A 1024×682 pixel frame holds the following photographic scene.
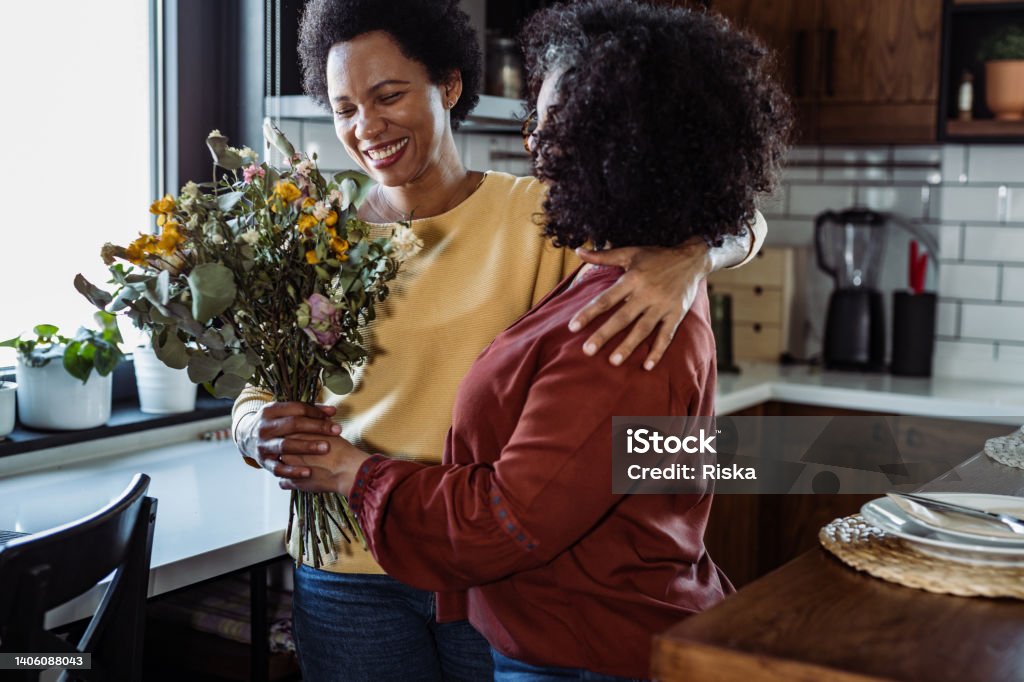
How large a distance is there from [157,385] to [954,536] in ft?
4.99

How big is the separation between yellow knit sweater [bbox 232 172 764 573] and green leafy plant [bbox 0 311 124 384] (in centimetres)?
53

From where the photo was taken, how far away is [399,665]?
1.47 meters

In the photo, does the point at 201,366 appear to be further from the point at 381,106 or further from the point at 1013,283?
the point at 1013,283

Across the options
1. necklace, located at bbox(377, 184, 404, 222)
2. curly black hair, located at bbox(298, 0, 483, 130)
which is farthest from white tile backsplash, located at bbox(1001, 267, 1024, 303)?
necklace, located at bbox(377, 184, 404, 222)

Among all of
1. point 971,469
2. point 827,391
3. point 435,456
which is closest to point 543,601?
point 435,456

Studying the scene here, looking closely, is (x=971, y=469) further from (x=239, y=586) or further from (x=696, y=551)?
(x=239, y=586)

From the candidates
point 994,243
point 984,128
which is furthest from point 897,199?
point 984,128

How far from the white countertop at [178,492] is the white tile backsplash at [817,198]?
2.84ft

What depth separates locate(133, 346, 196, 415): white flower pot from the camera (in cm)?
216

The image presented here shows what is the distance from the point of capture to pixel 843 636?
0.96 meters

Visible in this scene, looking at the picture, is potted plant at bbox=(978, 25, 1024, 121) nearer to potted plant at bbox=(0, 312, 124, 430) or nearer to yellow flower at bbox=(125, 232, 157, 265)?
potted plant at bbox=(0, 312, 124, 430)

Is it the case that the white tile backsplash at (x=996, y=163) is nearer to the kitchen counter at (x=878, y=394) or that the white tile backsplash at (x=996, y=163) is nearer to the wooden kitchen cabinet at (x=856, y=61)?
the wooden kitchen cabinet at (x=856, y=61)

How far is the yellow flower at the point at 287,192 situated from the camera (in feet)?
4.16
